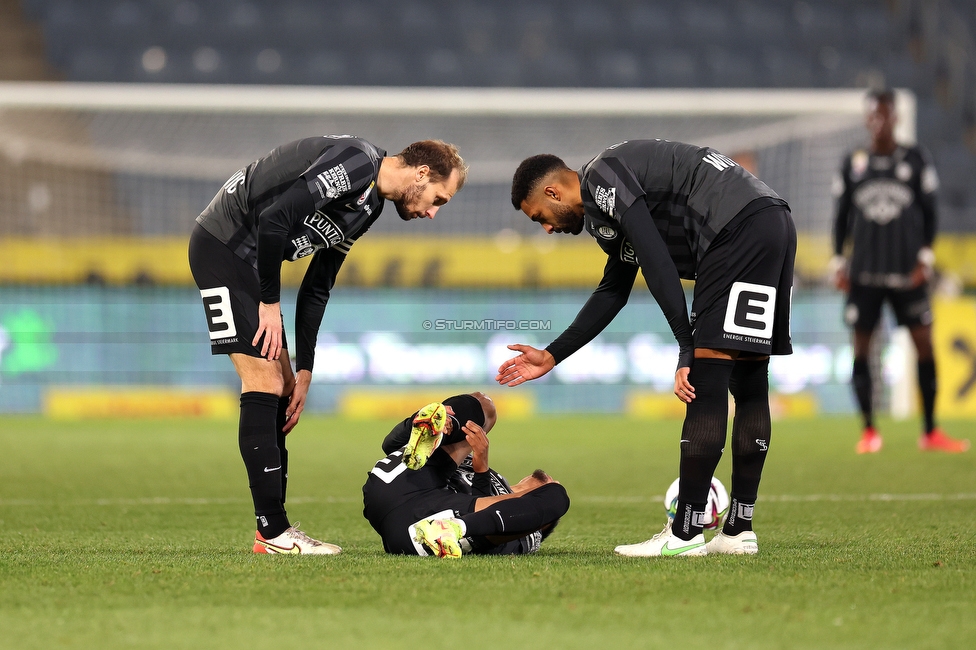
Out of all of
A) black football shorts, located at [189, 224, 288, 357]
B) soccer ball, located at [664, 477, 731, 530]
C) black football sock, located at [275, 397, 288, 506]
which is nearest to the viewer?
black football shorts, located at [189, 224, 288, 357]

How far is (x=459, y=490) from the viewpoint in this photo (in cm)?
404

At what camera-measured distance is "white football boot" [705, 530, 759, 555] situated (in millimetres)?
3805

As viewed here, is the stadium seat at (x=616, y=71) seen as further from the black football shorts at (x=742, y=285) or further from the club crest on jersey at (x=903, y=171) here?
the black football shorts at (x=742, y=285)

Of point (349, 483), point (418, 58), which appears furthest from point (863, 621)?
point (418, 58)

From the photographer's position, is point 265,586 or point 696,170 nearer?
point 265,586

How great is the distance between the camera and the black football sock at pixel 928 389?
812 centimetres

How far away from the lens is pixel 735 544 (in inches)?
151

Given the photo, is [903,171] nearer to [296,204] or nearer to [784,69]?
[296,204]

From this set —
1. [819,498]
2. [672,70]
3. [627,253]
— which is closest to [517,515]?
[627,253]

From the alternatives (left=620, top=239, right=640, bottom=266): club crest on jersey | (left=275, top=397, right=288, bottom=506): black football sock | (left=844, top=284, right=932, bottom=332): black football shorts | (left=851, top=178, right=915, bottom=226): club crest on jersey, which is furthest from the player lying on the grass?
(left=851, top=178, right=915, bottom=226): club crest on jersey

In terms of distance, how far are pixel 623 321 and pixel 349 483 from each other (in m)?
6.45

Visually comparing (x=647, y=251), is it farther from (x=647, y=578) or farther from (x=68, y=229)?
(x=68, y=229)

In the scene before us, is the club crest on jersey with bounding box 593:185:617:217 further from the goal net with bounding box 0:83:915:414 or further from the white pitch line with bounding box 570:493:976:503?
the goal net with bounding box 0:83:915:414

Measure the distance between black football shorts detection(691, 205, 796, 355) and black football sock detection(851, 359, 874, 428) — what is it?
468 cm
